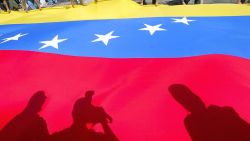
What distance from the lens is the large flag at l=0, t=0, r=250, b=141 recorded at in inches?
121

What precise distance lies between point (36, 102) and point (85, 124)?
78 centimetres

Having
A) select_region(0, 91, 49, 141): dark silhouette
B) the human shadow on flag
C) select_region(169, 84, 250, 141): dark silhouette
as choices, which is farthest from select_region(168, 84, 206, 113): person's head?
select_region(0, 91, 49, 141): dark silhouette

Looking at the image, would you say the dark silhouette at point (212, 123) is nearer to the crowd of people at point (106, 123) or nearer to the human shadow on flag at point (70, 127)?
the crowd of people at point (106, 123)

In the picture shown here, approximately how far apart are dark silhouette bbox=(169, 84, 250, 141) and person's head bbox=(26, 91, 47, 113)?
58.3 inches

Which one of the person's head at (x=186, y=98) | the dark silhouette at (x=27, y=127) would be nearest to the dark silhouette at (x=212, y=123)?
the person's head at (x=186, y=98)

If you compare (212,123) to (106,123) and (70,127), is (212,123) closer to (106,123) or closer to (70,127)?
(106,123)

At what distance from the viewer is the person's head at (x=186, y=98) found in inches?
119

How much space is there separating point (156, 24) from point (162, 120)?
2.75 m

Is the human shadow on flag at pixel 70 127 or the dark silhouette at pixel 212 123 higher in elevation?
the dark silhouette at pixel 212 123

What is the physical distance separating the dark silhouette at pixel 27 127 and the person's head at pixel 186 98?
1.35 metres

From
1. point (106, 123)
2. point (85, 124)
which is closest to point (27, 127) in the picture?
point (85, 124)

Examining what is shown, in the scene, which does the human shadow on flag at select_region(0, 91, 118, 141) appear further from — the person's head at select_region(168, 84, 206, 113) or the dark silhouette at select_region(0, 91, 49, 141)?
the person's head at select_region(168, 84, 206, 113)

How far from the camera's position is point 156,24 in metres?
5.39

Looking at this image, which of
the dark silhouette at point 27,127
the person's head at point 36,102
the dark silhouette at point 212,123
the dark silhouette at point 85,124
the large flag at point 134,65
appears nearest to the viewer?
the dark silhouette at point 212,123
